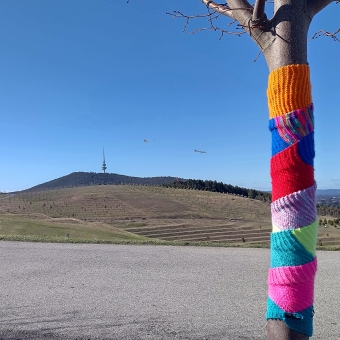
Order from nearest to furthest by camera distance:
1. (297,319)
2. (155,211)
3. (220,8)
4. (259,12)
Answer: (297,319) → (259,12) → (220,8) → (155,211)

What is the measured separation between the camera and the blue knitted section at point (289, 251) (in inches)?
91.3

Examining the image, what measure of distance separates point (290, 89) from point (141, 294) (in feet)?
14.1

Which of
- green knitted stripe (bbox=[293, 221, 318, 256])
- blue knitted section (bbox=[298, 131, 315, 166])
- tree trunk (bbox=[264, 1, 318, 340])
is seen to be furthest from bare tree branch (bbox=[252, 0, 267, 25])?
green knitted stripe (bbox=[293, 221, 318, 256])

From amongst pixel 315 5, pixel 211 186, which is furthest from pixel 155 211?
pixel 315 5

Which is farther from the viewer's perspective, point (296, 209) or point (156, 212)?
point (156, 212)

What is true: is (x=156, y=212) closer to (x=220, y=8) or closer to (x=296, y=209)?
(x=220, y=8)

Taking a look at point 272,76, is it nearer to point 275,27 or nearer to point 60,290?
point 275,27

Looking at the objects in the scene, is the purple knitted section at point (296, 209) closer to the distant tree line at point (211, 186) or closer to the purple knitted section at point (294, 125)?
the purple knitted section at point (294, 125)

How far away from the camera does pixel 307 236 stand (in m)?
2.35

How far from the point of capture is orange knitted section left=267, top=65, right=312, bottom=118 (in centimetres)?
240

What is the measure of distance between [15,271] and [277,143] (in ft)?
20.1

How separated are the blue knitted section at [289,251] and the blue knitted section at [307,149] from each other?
0.43m

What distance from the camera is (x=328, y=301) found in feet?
18.9

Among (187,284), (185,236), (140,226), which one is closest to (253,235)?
(185,236)
